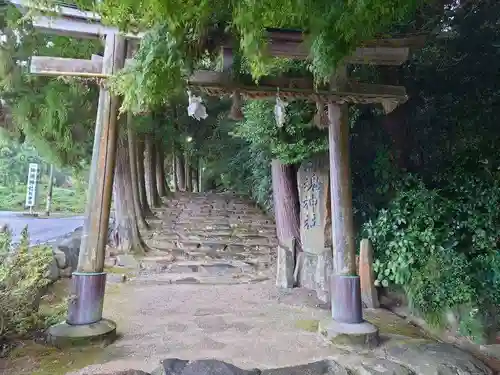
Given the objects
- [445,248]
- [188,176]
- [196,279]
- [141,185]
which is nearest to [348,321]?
[445,248]

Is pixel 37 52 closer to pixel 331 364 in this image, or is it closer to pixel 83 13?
pixel 83 13

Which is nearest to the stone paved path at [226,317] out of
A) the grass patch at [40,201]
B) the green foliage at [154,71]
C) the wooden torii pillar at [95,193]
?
the wooden torii pillar at [95,193]

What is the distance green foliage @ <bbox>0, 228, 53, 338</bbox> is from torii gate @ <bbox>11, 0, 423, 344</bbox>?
0.96 feet

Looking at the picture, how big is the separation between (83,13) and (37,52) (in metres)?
2.74

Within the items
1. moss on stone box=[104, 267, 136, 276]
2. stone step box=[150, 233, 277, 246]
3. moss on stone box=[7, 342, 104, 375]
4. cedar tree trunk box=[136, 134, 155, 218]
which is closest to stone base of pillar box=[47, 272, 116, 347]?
moss on stone box=[7, 342, 104, 375]

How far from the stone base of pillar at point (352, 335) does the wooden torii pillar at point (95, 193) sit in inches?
76.2

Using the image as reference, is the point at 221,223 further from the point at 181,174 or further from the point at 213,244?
the point at 181,174

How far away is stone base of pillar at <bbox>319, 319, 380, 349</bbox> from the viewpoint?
3.25 meters

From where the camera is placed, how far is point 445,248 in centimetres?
427

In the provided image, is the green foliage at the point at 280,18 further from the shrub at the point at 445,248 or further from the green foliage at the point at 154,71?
the shrub at the point at 445,248

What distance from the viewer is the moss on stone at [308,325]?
151 inches

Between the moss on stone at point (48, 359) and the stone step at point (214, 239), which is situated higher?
the stone step at point (214, 239)

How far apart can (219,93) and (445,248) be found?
310 centimetres

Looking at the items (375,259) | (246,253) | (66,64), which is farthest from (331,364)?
(246,253)
